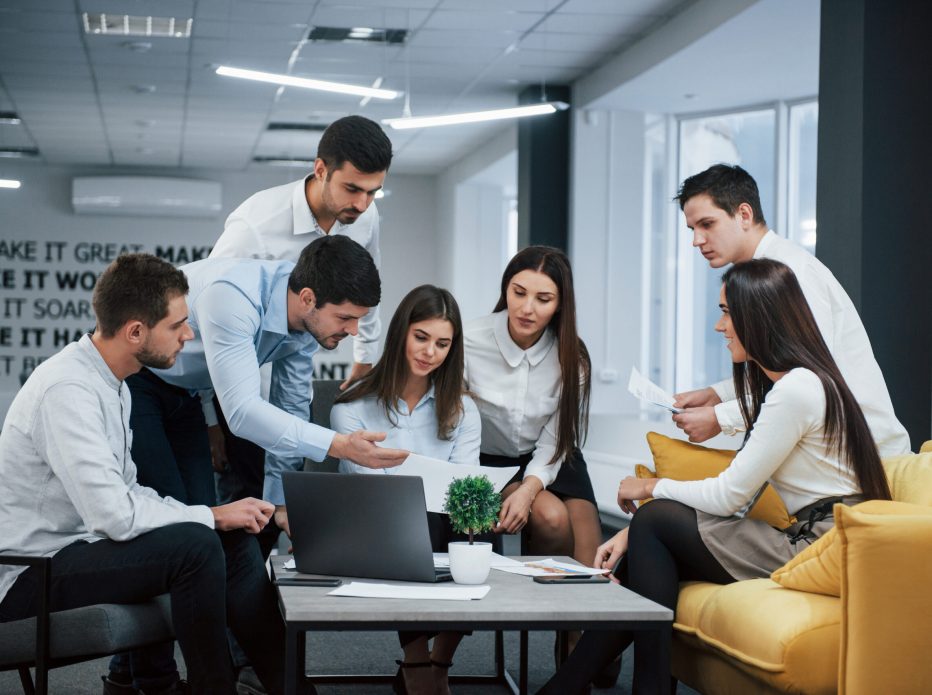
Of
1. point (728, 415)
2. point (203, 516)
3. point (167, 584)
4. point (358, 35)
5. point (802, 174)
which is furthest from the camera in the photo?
point (802, 174)

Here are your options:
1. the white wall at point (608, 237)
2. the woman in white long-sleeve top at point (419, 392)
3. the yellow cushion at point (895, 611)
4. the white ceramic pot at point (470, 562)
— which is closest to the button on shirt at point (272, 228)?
the woman in white long-sleeve top at point (419, 392)

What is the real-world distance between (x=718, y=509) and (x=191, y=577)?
1204 mm

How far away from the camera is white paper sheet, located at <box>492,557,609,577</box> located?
2545 mm

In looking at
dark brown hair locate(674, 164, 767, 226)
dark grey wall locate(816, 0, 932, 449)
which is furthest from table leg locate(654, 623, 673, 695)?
dark grey wall locate(816, 0, 932, 449)

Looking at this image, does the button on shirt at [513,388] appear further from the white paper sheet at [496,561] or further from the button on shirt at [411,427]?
the white paper sheet at [496,561]

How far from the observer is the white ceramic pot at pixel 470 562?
2.35 m

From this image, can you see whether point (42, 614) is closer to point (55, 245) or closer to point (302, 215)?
point (302, 215)

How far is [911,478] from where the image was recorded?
266cm

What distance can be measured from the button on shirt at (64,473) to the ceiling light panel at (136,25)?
16.8 ft

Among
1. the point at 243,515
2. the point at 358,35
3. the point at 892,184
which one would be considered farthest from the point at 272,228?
the point at 358,35

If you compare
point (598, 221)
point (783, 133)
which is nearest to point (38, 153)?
point (598, 221)

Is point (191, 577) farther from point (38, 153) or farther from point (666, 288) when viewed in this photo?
point (38, 153)

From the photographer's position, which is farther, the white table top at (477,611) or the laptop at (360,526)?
the laptop at (360,526)

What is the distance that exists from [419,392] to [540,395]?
0.46m
